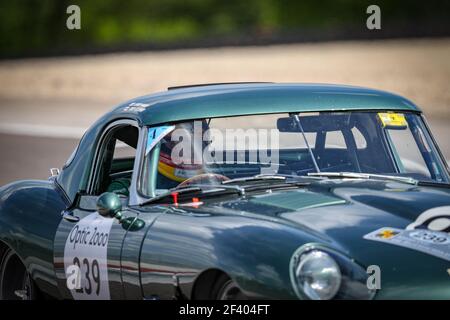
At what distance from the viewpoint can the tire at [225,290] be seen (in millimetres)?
4590

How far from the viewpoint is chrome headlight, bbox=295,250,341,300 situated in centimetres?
433

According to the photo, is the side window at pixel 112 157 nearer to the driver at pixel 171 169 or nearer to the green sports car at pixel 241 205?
the green sports car at pixel 241 205

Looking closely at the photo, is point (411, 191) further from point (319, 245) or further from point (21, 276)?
point (21, 276)

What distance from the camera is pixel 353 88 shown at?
21.3ft

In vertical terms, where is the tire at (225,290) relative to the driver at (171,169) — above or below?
below

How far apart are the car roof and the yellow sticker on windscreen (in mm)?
43

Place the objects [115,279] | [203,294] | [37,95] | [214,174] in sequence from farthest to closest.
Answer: [37,95] → [214,174] → [115,279] → [203,294]

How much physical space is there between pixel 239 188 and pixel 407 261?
118 centimetres

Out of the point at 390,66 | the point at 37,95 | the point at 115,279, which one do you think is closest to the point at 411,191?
the point at 115,279

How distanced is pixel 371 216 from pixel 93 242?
1546 mm

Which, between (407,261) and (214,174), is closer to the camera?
(407,261)

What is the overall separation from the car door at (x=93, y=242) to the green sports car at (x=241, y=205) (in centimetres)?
1

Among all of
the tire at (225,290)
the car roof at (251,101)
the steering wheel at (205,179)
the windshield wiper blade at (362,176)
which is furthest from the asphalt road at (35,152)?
the tire at (225,290)

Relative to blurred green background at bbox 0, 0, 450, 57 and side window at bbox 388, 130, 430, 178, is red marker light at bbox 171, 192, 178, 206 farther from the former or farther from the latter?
blurred green background at bbox 0, 0, 450, 57
